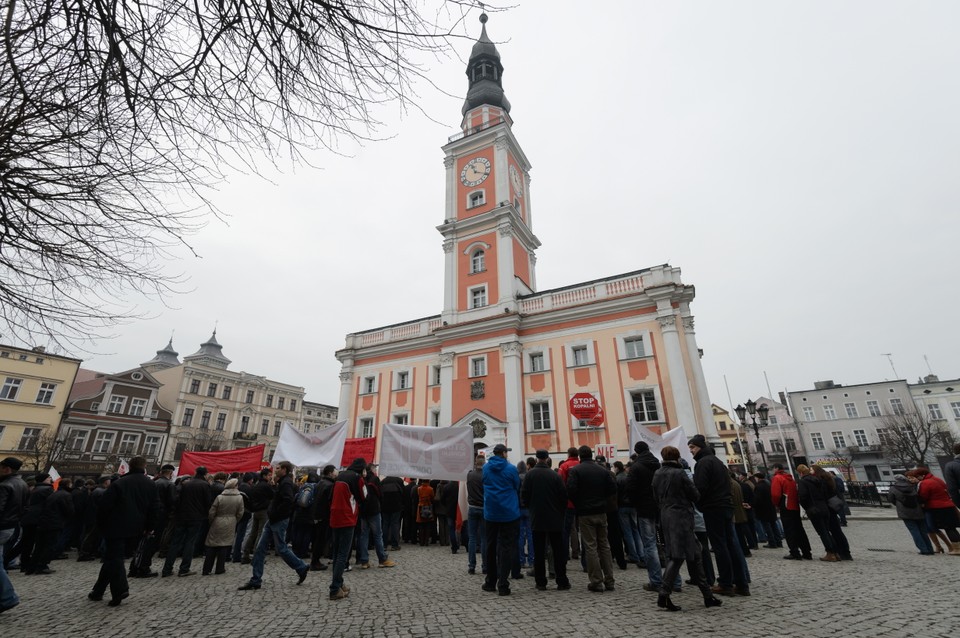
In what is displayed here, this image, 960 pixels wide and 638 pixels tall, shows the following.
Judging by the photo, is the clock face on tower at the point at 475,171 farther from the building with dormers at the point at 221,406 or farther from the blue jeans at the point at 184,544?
the building with dormers at the point at 221,406

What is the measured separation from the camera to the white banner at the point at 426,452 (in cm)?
932

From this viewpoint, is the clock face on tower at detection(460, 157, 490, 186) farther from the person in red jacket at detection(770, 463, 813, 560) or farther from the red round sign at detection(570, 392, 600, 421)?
the person in red jacket at detection(770, 463, 813, 560)

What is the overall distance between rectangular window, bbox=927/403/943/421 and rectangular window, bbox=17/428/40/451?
82.9 metres

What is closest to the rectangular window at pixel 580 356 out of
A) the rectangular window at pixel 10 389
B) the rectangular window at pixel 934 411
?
the rectangular window at pixel 10 389

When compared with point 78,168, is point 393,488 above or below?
below

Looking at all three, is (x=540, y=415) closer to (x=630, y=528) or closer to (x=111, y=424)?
(x=630, y=528)

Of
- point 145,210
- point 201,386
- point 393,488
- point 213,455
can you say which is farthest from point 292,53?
point 201,386

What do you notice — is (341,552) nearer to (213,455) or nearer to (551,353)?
(213,455)

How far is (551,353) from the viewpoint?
2228 centimetres

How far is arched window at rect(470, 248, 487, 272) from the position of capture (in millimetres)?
26094

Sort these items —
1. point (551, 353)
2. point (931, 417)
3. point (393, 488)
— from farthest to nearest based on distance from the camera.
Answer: point (931, 417) → point (551, 353) → point (393, 488)

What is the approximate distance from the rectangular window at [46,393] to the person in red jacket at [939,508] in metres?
51.0

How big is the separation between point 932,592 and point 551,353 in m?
17.4

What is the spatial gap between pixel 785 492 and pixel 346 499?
318 inches
